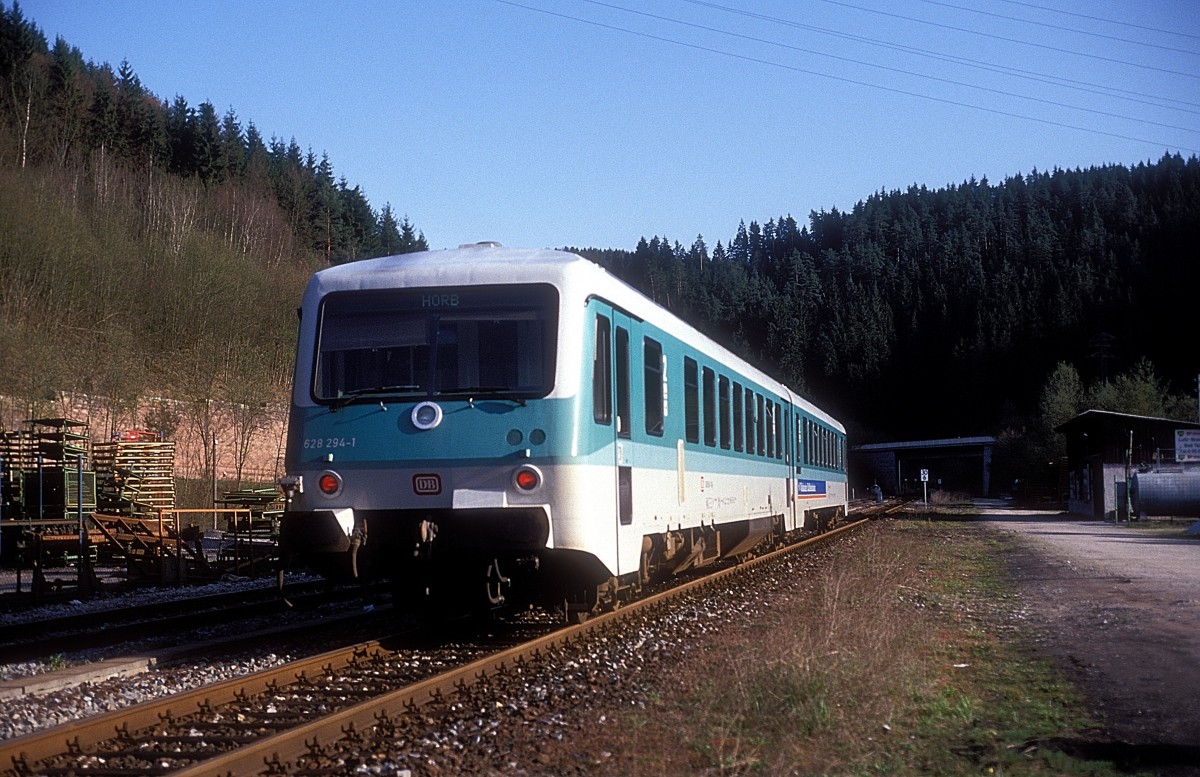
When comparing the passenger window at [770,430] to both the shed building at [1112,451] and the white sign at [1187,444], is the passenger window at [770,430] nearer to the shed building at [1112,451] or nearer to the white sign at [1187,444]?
the shed building at [1112,451]

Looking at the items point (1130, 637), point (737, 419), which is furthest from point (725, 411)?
point (1130, 637)

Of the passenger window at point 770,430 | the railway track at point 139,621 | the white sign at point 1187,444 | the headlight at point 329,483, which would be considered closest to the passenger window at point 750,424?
the passenger window at point 770,430

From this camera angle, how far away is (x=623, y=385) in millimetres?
10375

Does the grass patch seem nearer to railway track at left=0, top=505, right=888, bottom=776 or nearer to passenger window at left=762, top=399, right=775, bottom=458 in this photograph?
railway track at left=0, top=505, right=888, bottom=776

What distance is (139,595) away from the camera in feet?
51.6

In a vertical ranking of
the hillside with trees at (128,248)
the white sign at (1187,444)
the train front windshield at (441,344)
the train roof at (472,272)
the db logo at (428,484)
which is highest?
the hillside with trees at (128,248)

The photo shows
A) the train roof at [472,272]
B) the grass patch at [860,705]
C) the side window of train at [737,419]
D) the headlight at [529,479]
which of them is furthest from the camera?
the side window of train at [737,419]

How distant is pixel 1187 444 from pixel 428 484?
129 feet

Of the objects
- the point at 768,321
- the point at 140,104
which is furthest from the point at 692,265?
the point at 140,104

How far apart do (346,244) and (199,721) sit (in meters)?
63.7

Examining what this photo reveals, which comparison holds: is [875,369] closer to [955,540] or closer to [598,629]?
[955,540]

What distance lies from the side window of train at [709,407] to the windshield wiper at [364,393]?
536cm

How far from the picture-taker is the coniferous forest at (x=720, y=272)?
1462 inches

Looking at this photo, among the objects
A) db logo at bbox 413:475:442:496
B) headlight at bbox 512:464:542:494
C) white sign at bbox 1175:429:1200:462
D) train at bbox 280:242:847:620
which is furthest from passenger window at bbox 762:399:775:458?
white sign at bbox 1175:429:1200:462
